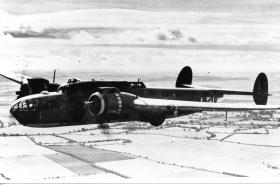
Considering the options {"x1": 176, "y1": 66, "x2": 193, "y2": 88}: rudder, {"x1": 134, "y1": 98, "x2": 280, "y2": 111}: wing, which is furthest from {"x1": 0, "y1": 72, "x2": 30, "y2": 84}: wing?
{"x1": 176, "y1": 66, "x2": 193, "y2": 88}: rudder

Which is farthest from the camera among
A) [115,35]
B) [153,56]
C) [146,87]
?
[146,87]

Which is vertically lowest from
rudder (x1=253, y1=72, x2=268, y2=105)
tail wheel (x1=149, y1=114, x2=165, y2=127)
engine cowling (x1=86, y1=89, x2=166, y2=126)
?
tail wheel (x1=149, y1=114, x2=165, y2=127)

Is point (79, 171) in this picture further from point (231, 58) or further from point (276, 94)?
point (276, 94)

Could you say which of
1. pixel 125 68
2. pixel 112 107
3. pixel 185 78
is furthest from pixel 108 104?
pixel 185 78

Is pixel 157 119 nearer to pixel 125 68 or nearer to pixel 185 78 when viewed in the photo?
pixel 125 68

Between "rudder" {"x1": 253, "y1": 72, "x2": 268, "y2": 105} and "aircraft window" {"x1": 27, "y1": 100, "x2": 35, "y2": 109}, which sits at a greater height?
"rudder" {"x1": 253, "y1": 72, "x2": 268, "y2": 105}

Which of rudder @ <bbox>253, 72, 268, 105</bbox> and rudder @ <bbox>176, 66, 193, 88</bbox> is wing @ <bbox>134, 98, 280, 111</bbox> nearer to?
rudder @ <bbox>253, 72, 268, 105</bbox>

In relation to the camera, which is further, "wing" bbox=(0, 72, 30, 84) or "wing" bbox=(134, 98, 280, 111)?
"wing" bbox=(0, 72, 30, 84)

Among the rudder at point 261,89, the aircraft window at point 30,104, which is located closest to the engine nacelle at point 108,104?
the aircraft window at point 30,104

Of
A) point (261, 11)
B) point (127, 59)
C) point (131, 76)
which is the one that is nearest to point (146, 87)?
point (131, 76)
